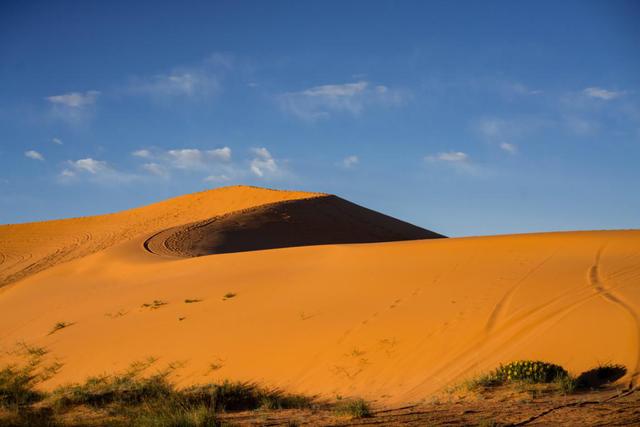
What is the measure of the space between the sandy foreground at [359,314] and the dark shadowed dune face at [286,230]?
8771 mm

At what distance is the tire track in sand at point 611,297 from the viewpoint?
10195 mm

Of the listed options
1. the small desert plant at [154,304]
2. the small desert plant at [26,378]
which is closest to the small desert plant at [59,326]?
the small desert plant at [26,378]

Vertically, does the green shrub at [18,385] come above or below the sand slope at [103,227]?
below

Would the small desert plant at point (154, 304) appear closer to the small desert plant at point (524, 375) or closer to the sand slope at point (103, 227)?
the small desert plant at point (524, 375)

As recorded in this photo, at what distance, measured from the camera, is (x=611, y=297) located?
1333 cm

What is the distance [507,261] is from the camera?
57.8 feet

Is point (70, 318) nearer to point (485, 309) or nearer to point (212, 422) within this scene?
point (485, 309)

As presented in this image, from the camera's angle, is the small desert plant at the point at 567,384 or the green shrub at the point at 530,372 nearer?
the small desert plant at the point at 567,384

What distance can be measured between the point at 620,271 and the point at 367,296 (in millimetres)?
5617

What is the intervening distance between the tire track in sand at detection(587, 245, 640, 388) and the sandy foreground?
0.12 feet

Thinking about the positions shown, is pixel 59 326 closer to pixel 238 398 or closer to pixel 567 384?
pixel 238 398

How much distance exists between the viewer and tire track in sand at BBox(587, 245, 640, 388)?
10.2m

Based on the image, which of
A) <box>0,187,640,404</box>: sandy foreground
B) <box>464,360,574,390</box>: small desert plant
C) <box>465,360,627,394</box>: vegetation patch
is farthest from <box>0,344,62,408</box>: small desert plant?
<box>465,360,627,394</box>: vegetation patch

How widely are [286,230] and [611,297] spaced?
94.7ft
